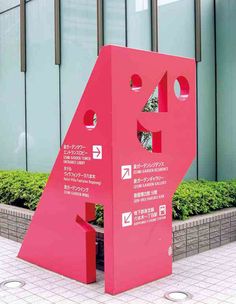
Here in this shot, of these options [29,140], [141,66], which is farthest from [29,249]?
[29,140]

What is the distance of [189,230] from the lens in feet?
21.9

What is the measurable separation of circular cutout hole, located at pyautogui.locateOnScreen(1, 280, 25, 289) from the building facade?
5141 millimetres

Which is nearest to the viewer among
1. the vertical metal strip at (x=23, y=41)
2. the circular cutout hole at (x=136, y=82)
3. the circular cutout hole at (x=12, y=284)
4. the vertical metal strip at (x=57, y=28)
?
the circular cutout hole at (x=136, y=82)

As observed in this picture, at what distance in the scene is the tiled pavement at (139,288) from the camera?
199 inches

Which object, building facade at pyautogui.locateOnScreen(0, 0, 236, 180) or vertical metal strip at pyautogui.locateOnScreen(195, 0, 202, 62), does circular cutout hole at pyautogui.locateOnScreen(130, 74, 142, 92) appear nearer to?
building facade at pyautogui.locateOnScreen(0, 0, 236, 180)

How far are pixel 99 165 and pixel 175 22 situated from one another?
5.28 metres

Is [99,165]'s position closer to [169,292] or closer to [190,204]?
[169,292]

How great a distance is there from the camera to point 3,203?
8617 millimetres

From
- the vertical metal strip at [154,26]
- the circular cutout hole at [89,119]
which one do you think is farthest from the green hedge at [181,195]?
the vertical metal strip at [154,26]

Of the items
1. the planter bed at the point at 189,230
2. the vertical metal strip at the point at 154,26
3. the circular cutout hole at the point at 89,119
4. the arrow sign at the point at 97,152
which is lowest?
the planter bed at the point at 189,230

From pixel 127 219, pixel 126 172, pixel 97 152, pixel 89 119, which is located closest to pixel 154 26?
pixel 89 119

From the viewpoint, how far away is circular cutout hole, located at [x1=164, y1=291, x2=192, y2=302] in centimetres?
503

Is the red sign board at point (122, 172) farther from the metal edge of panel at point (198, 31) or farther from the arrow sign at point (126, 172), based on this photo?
the metal edge of panel at point (198, 31)

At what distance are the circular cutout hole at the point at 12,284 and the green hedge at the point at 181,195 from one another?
1.39m
